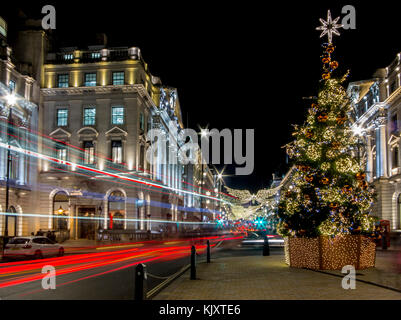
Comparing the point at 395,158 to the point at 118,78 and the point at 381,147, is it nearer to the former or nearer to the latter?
the point at 381,147

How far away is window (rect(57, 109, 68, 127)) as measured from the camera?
49594 mm

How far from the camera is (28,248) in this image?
2414 centimetres

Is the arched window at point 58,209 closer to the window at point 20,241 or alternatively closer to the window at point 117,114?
the window at point 117,114

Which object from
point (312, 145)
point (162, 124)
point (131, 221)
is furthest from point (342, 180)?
point (162, 124)

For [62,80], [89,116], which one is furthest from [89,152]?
[62,80]

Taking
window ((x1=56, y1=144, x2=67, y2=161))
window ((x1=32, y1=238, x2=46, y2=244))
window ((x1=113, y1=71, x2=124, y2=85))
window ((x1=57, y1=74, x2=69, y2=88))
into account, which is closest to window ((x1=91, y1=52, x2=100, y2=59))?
window ((x1=113, y1=71, x2=124, y2=85))

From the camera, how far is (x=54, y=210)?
157ft

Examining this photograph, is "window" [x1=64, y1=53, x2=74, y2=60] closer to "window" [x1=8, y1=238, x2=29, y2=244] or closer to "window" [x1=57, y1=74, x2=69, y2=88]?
"window" [x1=57, y1=74, x2=69, y2=88]

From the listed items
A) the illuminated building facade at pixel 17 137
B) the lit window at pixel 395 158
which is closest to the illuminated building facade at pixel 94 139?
the illuminated building facade at pixel 17 137

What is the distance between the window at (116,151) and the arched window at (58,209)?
6.36 meters

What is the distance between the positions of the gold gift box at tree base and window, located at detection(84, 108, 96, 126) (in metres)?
37.0

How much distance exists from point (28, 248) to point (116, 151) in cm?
2554
